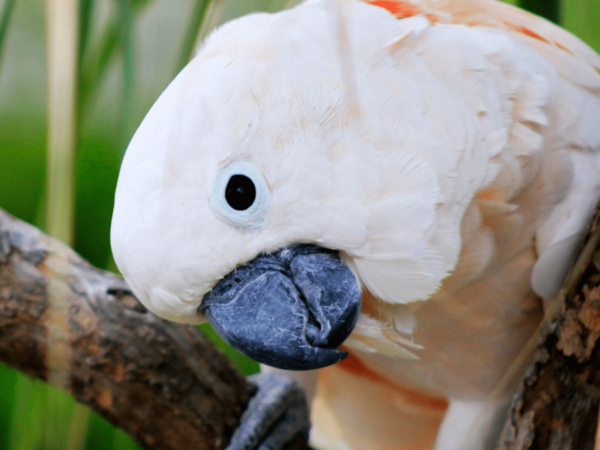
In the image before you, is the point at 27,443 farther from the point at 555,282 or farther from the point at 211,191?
the point at 555,282

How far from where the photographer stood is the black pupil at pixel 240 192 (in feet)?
2.47

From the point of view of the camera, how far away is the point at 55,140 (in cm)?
47

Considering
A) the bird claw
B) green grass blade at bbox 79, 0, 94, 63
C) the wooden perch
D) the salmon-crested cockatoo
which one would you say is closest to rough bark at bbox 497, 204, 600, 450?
the wooden perch

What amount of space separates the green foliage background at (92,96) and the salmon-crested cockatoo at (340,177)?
3.7 inches

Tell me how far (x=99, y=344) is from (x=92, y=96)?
0.76 m

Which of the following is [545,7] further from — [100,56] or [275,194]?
[100,56]

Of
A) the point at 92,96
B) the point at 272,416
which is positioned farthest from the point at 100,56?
the point at 272,416

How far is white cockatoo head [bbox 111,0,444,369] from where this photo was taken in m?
0.75

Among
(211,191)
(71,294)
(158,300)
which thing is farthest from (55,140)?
(71,294)

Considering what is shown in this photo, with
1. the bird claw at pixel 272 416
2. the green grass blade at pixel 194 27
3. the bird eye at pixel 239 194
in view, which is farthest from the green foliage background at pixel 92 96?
the bird claw at pixel 272 416

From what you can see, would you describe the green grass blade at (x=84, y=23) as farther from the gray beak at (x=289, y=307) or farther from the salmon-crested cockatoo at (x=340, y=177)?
the gray beak at (x=289, y=307)

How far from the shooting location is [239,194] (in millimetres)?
752

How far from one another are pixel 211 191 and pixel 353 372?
0.97 metres

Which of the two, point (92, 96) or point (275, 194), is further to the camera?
point (275, 194)
